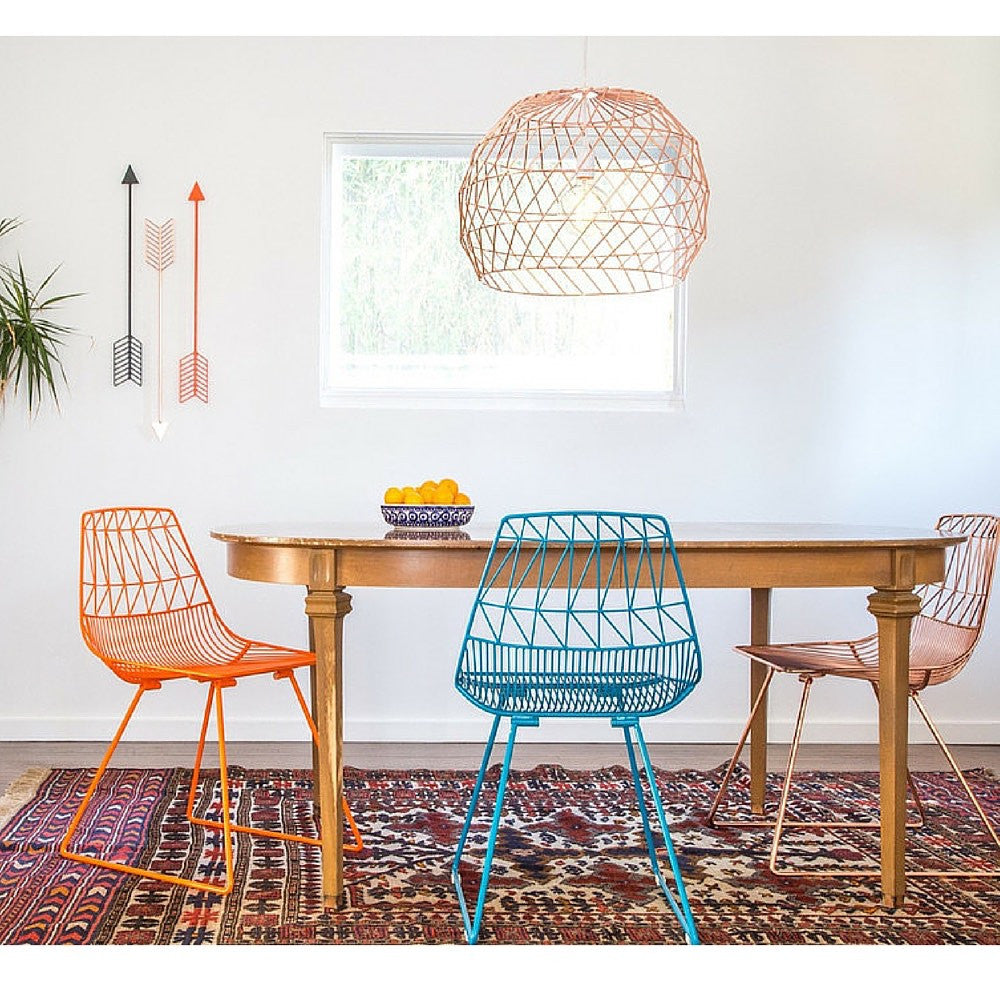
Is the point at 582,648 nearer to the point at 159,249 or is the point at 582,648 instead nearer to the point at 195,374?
the point at 195,374

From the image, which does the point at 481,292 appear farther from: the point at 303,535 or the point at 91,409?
the point at 303,535

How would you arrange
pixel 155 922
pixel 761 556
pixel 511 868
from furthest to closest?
1. pixel 511 868
2. pixel 761 556
3. pixel 155 922

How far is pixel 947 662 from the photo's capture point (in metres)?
2.88

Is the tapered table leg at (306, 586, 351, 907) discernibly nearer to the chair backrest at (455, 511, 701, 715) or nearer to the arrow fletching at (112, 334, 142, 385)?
the chair backrest at (455, 511, 701, 715)

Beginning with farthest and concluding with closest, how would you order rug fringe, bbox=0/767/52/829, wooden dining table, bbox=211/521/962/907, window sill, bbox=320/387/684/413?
1. window sill, bbox=320/387/684/413
2. rug fringe, bbox=0/767/52/829
3. wooden dining table, bbox=211/521/962/907

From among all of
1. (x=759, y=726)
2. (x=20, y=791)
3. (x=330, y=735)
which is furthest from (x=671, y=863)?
(x=20, y=791)

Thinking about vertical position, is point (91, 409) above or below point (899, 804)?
above

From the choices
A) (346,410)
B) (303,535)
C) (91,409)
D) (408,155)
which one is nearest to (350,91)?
(408,155)

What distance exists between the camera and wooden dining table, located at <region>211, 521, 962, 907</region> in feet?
8.41

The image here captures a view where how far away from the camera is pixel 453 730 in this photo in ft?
14.0

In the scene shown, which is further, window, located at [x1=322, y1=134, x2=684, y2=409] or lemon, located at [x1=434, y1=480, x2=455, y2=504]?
window, located at [x1=322, y1=134, x2=684, y2=409]

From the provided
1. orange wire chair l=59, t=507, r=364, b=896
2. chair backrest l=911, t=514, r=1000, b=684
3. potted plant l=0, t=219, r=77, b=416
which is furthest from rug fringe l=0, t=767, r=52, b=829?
chair backrest l=911, t=514, r=1000, b=684

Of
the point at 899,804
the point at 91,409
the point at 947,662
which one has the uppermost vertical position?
the point at 91,409
